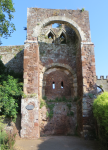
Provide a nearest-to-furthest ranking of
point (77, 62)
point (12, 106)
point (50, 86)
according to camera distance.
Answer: point (12, 106) < point (77, 62) < point (50, 86)

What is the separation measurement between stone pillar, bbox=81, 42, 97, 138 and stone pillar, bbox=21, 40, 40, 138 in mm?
2702

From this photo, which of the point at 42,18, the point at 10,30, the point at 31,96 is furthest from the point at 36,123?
the point at 42,18

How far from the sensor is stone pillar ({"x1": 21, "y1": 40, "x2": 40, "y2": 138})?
29.2 ft

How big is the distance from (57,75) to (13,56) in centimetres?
397

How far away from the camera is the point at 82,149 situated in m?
6.90

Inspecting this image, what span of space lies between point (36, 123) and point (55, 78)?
5.11 m

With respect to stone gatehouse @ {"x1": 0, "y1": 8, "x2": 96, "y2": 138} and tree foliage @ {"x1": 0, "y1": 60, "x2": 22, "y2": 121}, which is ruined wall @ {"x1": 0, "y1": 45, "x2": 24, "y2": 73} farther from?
tree foliage @ {"x1": 0, "y1": 60, "x2": 22, "y2": 121}

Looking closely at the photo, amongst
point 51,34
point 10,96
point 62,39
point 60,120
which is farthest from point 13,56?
point 60,120

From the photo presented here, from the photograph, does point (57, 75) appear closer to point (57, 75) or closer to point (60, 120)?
point (57, 75)

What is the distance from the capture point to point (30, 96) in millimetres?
9406

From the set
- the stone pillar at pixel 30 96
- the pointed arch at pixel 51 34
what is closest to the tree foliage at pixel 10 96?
the stone pillar at pixel 30 96

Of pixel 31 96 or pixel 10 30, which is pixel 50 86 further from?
pixel 10 30

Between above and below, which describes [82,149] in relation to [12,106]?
below

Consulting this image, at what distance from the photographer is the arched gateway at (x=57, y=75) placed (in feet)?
30.7
